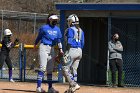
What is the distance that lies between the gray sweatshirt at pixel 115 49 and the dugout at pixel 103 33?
0.72 metres

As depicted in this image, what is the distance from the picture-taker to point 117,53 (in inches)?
702

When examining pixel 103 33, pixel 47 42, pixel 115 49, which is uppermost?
pixel 47 42

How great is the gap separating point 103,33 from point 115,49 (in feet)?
9.02

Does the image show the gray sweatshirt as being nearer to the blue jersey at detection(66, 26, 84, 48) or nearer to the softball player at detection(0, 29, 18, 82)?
the softball player at detection(0, 29, 18, 82)

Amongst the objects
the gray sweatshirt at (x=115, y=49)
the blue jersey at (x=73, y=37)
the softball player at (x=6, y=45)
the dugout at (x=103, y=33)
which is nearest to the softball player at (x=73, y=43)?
the blue jersey at (x=73, y=37)

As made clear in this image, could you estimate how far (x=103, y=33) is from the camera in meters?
20.3

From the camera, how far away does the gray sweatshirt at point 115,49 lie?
17.7m

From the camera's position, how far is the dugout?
18.0 metres

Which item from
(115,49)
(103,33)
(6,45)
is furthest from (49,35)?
(103,33)

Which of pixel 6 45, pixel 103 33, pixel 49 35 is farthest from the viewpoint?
pixel 103 33

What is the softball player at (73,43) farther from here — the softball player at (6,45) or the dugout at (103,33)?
the softball player at (6,45)

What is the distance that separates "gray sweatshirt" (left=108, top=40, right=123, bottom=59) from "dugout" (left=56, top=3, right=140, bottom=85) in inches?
28.2

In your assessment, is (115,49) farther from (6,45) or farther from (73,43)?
(73,43)

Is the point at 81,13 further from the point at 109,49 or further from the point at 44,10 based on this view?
the point at 44,10
